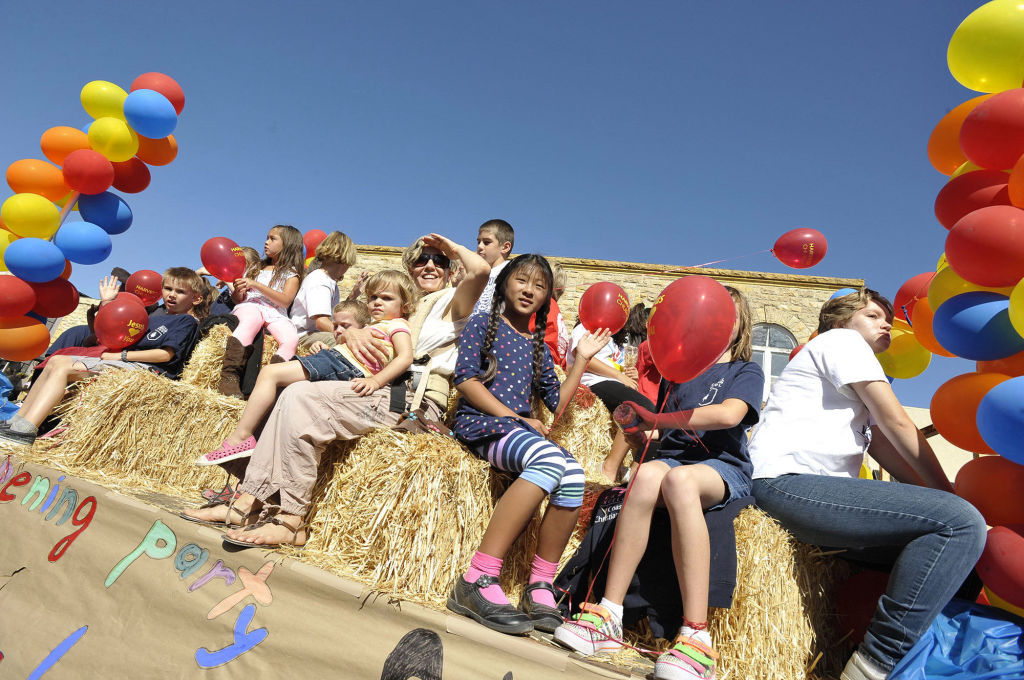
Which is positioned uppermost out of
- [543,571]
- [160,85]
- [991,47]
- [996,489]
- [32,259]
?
[991,47]

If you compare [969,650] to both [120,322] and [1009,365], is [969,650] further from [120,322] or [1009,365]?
[120,322]

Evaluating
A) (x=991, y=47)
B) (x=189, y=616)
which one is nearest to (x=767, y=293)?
(x=991, y=47)

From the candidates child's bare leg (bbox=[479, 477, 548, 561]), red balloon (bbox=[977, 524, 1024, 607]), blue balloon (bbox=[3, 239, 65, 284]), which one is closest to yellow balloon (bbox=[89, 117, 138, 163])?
blue balloon (bbox=[3, 239, 65, 284])

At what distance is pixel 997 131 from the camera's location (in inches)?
92.3

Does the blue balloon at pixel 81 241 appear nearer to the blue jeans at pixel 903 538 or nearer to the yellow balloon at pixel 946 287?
the blue jeans at pixel 903 538

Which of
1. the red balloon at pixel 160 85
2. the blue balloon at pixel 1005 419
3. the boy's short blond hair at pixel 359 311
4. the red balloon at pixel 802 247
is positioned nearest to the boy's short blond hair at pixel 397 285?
the boy's short blond hair at pixel 359 311

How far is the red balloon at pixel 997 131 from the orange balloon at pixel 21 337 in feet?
18.1

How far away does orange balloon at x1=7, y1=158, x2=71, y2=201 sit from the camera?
4.36 meters

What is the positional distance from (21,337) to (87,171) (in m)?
1.25

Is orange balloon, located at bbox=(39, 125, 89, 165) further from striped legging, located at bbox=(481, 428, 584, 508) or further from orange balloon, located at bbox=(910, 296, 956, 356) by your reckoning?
orange balloon, located at bbox=(910, 296, 956, 356)

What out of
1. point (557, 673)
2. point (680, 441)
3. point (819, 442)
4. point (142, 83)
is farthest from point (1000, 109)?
point (142, 83)

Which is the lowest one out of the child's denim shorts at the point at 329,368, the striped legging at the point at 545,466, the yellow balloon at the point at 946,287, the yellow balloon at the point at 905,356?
the striped legging at the point at 545,466

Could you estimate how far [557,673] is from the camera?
1.68m

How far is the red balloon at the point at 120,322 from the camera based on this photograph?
4.07m
